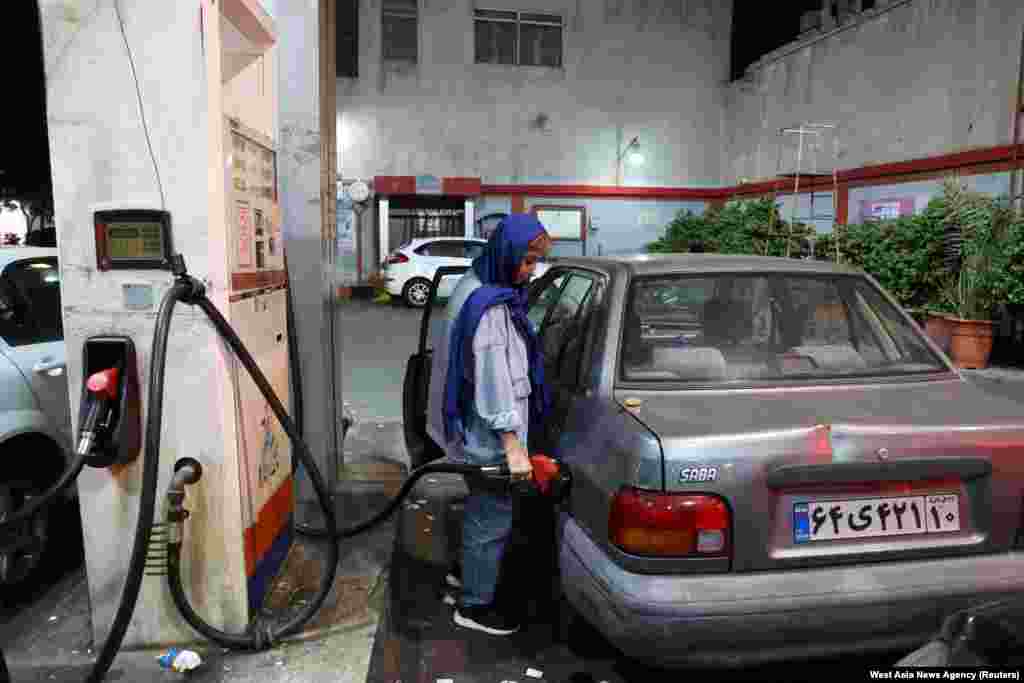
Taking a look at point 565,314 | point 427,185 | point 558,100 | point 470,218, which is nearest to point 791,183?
point 558,100

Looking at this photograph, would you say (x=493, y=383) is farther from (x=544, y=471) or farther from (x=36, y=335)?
(x=36, y=335)

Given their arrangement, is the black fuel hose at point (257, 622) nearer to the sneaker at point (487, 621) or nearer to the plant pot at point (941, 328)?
the sneaker at point (487, 621)

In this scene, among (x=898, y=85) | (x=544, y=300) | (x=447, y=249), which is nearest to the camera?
(x=544, y=300)

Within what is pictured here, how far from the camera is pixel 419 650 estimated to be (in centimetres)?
292

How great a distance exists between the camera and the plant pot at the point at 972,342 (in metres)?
8.62

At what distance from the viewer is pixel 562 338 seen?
10.8 feet

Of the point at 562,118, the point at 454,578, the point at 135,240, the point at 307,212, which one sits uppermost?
the point at 562,118

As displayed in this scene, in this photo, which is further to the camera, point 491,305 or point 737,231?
point 737,231

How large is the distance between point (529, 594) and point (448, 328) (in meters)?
1.33

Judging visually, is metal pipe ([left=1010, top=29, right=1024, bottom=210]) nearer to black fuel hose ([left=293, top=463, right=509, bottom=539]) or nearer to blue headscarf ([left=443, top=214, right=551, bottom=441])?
blue headscarf ([left=443, top=214, right=551, bottom=441])

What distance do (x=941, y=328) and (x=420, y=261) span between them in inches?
395

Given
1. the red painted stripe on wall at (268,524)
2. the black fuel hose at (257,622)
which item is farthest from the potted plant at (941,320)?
the black fuel hose at (257,622)

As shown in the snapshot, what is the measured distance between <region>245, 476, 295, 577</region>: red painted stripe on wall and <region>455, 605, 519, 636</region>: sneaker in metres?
0.85

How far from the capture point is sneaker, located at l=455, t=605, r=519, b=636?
9.96 ft
